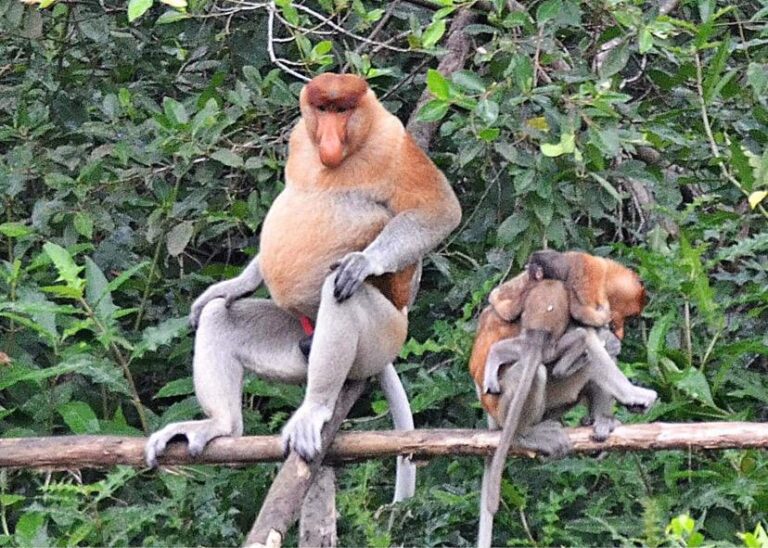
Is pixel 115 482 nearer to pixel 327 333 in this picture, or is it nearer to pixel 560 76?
pixel 327 333

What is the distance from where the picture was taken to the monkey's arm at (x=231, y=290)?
458 centimetres

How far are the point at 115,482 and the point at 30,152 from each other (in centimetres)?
147

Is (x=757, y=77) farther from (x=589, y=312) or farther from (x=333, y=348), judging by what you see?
(x=333, y=348)

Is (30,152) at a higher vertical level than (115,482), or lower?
higher

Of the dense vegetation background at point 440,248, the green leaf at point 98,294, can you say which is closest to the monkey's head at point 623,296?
the dense vegetation background at point 440,248

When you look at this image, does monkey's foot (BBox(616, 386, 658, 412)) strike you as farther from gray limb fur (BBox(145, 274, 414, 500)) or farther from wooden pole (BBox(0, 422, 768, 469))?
gray limb fur (BBox(145, 274, 414, 500))

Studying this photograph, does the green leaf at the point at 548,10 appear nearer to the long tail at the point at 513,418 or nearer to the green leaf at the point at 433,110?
the green leaf at the point at 433,110

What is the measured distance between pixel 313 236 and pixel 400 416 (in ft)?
2.13

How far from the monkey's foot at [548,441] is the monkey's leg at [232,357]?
2.64 ft

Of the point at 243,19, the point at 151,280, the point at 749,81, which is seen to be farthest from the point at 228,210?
the point at 749,81

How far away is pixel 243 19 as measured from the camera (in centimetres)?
557

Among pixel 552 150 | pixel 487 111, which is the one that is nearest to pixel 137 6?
pixel 487 111

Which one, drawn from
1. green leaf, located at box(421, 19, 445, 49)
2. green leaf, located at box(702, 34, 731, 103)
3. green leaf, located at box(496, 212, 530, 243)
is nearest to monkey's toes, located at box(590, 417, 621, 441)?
green leaf, located at box(496, 212, 530, 243)

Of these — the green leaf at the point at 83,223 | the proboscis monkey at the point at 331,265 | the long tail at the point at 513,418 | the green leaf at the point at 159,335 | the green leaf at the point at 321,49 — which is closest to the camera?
the long tail at the point at 513,418
